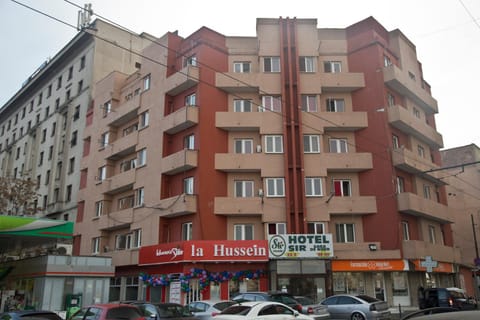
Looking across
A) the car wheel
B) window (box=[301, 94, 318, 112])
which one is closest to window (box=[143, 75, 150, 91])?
window (box=[301, 94, 318, 112])

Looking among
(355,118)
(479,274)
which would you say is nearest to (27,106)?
(355,118)

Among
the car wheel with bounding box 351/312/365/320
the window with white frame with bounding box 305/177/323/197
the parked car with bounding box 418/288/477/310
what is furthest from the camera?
the window with white frame with bounding box 305/177/323/197

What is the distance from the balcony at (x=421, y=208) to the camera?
99.1ft

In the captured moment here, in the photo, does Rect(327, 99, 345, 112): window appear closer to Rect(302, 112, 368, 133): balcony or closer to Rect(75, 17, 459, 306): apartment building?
Rect(75, 17, 459, 306): apartment building

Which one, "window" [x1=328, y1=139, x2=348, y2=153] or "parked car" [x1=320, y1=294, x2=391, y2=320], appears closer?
"parked car" [x1=320, y1=294, x2=391, y2=320]

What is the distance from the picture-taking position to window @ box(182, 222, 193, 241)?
30725mm

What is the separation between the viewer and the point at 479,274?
45.8 metres

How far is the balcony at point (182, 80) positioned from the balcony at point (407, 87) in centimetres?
1423

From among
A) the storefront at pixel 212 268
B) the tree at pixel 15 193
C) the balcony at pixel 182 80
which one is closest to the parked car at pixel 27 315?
the storefront at pixel 212 268

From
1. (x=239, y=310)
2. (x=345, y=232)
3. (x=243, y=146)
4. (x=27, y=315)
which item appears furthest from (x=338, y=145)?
(x=27, y=315)

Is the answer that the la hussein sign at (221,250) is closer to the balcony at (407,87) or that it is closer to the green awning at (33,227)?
the green awning at (33,227)

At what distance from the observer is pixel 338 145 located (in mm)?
32969

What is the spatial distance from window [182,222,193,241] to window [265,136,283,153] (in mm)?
7542

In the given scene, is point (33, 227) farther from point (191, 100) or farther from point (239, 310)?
point (239, 310)
